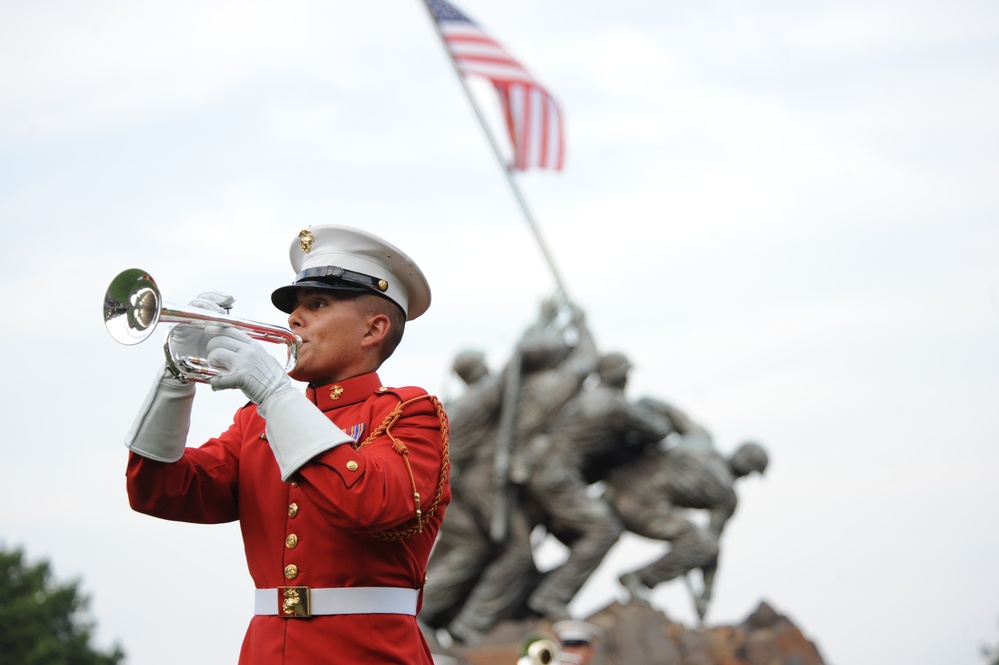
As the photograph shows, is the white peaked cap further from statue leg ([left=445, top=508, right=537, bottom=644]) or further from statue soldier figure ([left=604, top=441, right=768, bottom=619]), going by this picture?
statue leg ([left=445, top=508, right=537, bottom=644])

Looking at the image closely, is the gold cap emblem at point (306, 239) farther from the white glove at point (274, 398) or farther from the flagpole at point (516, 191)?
the flagpole at point (516, 191)

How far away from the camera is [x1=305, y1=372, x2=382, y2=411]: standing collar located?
338cm

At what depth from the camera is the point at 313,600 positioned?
3141mm

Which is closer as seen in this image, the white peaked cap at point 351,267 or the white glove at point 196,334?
the white glove at point 196,334

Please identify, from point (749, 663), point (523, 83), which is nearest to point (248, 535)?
point (749, 663)

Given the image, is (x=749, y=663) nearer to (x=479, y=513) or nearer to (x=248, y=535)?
(x=479, y=513)

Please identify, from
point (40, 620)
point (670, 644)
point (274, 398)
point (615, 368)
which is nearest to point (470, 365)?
point (615, 368)

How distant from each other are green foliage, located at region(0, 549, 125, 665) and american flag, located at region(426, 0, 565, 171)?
15.6 metres

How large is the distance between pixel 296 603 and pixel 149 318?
2.30 ft

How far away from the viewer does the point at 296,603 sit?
3145 mm

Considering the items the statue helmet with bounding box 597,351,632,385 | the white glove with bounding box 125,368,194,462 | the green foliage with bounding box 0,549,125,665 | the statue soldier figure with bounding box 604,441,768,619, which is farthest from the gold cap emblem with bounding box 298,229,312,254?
the green foliage with bounding box 0,549,125,665

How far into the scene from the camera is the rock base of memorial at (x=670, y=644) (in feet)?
39.8

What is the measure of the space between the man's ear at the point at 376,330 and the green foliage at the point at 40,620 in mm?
23739

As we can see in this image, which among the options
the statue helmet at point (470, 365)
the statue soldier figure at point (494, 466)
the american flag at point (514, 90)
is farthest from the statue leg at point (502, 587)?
the american flag at point (514, 90)
